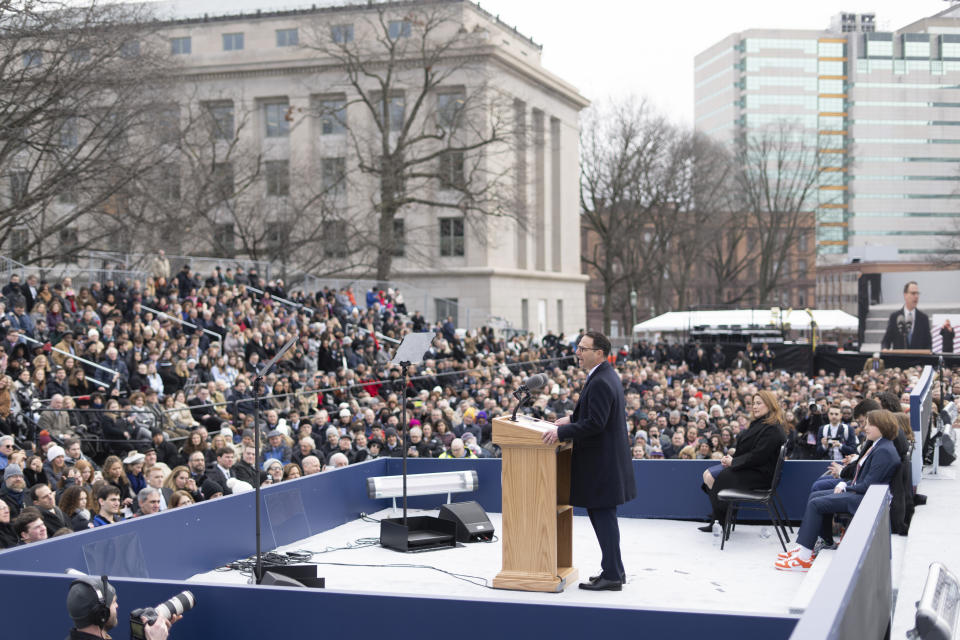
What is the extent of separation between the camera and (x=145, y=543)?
8062 mm

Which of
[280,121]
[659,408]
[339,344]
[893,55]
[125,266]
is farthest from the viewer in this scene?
[893,55]

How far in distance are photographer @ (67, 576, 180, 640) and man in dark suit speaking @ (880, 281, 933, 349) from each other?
33.5m

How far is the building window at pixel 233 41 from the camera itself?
56.9 metres

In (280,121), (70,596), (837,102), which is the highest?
(837,102)

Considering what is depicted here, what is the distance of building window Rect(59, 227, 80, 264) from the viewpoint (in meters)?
30.8

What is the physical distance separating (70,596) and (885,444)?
6.55 m

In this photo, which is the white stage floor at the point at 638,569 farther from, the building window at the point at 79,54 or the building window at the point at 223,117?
the building window at the point at 223,117

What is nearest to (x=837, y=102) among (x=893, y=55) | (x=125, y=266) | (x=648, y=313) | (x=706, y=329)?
(x=893, y=55)

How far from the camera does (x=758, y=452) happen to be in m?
9.59

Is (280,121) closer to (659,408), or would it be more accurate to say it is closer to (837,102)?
(659,408)

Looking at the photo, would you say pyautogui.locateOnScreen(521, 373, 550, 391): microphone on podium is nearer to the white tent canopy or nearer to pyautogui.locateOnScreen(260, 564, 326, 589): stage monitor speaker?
pyautogui.locateOnScreen(260, 564, 326, 589): stage monitor speaker

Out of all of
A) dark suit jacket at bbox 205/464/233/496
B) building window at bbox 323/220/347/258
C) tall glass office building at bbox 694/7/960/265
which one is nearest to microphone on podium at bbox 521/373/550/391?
dark suit jacket at bbox 205/464/233/496

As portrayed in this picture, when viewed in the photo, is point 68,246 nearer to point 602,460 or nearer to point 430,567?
point 430,567

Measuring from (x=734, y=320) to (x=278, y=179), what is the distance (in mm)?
23326
